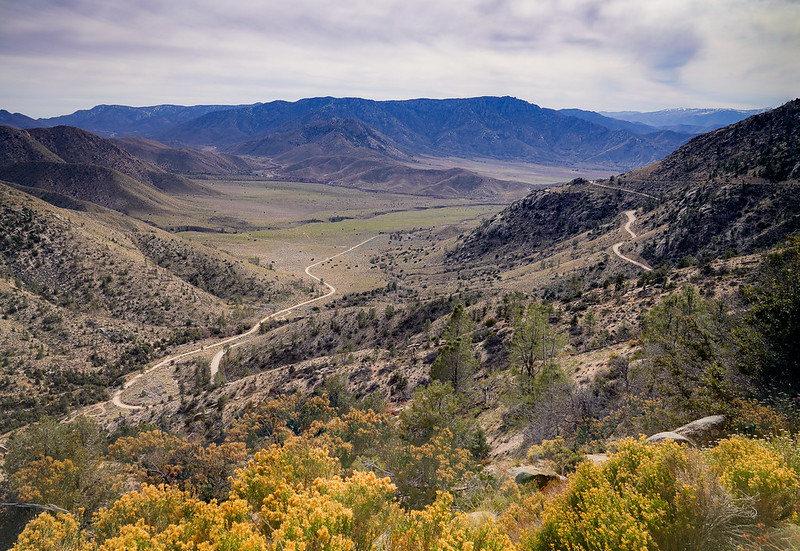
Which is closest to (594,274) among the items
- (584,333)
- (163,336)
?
(584,333)

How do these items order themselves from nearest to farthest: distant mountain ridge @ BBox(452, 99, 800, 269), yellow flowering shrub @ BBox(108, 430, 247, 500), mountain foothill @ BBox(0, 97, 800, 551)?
mountain foothill @ BBox(0, 97, 800, 551), yellow flowering shrub @ BBox(108, 430, 247, 500), distant mountain ridge @ BBox(452, 99, 800, 269)

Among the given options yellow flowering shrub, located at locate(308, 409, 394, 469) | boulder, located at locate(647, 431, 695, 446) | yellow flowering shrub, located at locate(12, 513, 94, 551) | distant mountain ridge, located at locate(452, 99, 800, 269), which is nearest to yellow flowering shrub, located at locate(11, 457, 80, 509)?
yellow flowering shrub, located at locate(12, 513, 94, 551)

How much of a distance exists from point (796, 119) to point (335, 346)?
3276 inches

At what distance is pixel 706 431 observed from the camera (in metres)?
10.0

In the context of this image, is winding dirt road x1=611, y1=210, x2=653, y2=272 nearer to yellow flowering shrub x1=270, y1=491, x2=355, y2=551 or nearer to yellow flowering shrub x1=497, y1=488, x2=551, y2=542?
yellow flowering shrub x1=497, y1=488, x2=551, y2=542

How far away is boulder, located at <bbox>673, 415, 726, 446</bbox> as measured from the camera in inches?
388

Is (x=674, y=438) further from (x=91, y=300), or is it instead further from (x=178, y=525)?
(x=91, y=300)

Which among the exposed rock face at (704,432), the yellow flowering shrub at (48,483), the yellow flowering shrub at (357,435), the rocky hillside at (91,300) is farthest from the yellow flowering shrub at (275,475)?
the rocky hillside at (91,300)

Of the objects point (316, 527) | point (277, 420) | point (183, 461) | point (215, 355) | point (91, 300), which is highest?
point (316, 527)

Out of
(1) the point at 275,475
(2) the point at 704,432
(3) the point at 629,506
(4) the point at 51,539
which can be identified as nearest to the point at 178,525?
(1) the point at 275,475

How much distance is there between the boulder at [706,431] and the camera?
32.3 ft

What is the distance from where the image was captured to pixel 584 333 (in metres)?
26.7

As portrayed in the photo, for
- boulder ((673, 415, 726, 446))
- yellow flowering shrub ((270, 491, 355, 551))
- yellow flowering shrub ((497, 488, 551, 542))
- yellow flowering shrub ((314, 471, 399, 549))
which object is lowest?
yellow flowering shrub ((497, 488, 551, 542))

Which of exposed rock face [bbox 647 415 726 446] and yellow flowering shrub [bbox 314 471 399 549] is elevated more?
yellow flowering shrub [bbox 314 471 399 549]
